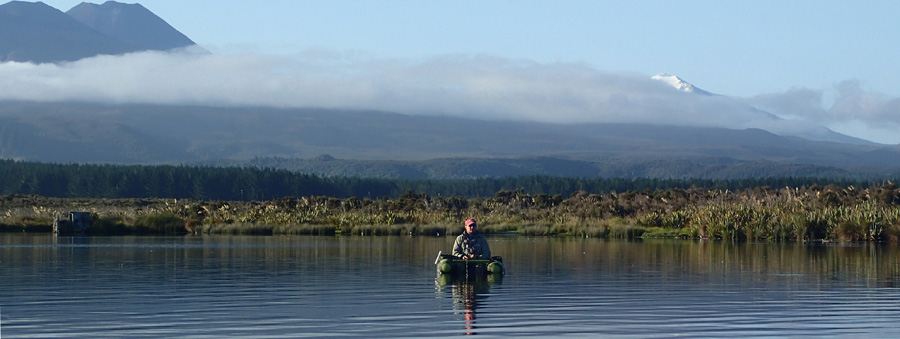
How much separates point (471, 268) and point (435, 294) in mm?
3995

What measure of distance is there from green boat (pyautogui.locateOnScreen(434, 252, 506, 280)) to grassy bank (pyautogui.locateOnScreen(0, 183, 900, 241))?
23696 millimetres

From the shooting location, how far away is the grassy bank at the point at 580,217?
166 ft

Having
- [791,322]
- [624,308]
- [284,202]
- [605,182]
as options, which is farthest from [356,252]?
[605,182]

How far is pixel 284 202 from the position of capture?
2867 inches

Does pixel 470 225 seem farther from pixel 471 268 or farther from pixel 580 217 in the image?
pixel 580 217

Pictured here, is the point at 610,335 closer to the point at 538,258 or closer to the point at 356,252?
the point at 538,258

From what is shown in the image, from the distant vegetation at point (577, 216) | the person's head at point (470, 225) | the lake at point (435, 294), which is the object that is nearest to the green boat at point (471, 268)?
the lake at point (435, 294)

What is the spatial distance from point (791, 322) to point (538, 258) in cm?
1754

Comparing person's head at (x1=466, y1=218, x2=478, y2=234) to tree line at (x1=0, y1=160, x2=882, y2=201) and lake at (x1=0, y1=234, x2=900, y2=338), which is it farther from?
tree line at (x1=0, y1=160, x2=882, y2=201)

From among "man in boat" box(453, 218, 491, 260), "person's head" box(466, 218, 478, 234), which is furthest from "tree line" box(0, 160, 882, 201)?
"person's head" box(466, 218, 478, 234)

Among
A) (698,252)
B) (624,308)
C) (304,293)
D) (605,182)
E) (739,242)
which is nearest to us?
(624,308)

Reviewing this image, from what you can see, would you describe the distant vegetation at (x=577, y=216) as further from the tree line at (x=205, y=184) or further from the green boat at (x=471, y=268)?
the tree line at (x=205, y=184)

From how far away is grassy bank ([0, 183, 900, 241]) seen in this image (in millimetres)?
50719

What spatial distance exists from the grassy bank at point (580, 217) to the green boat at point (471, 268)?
23.7 meters
